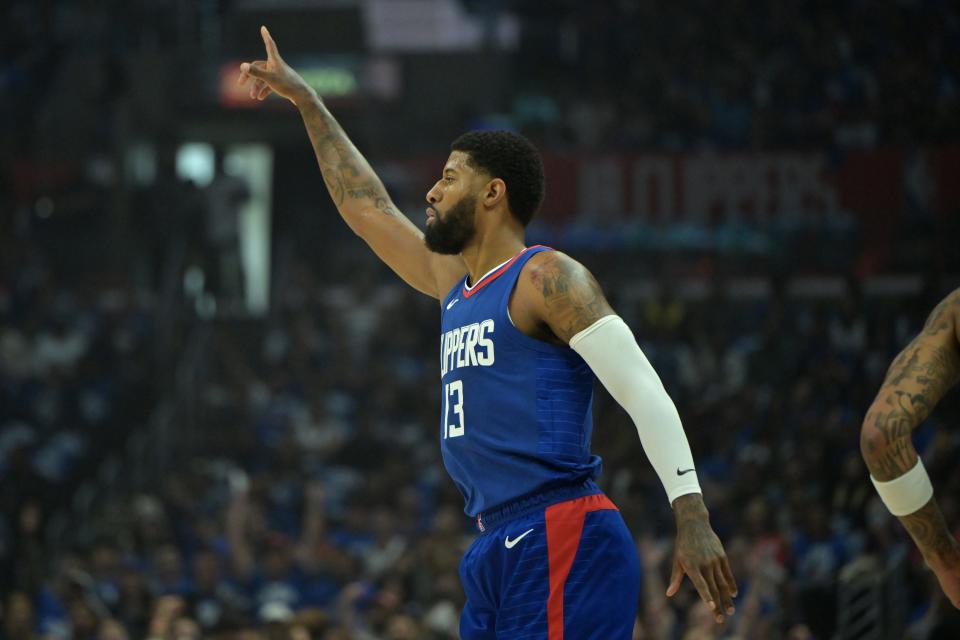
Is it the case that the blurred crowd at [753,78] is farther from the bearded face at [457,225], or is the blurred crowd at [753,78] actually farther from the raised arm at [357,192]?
the bearded face at [457,225]

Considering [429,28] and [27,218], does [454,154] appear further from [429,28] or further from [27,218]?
[429,28]

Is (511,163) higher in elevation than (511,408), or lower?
→ higher

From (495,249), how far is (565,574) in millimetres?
1114

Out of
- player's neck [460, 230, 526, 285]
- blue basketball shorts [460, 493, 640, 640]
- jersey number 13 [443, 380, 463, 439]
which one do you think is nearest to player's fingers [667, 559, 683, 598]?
blue basketball shorts [460, 493, 640, 640]

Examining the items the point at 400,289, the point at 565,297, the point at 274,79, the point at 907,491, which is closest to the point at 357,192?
the point at 274,79

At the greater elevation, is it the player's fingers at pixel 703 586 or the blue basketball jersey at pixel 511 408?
the blue basketball jersey at pixel 511 408

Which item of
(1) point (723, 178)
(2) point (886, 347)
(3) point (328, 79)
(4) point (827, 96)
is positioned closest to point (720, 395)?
(2) point (886, 347)

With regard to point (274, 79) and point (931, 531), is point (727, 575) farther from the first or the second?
point (274, 79)

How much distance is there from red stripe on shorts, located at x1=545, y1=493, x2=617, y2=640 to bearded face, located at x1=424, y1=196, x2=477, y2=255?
0.96 meters

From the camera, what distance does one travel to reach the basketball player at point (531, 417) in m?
4.17

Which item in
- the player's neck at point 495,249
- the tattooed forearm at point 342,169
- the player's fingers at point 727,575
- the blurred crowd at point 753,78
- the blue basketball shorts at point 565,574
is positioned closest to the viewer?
the player's fingers at point 727,575

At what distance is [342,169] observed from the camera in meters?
5.55

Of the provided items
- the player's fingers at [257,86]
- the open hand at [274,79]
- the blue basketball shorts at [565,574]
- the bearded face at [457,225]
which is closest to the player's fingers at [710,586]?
the blue basketball shorts at [565,574]

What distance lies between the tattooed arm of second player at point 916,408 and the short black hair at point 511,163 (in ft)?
4.35
